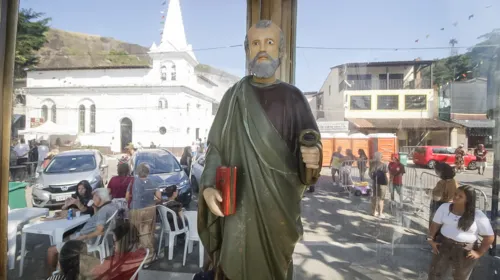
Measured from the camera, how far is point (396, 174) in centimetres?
285

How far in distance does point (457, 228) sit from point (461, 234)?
1.9 inches

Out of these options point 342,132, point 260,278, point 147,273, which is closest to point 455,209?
point 342,132

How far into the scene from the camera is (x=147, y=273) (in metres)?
2.52

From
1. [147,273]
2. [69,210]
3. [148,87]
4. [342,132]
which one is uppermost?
[148,87]

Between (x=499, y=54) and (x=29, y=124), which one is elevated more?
(x=499, y=54)

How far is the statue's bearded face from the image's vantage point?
1212 mm

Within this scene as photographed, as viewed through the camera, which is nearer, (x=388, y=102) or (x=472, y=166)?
(x=472, y=166)

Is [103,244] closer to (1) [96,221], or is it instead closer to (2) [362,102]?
(1) [96,221]

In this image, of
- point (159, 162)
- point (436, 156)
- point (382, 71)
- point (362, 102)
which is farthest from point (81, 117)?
point (436, 156)

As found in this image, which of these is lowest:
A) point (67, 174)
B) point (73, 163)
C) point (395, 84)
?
point (67, 174)

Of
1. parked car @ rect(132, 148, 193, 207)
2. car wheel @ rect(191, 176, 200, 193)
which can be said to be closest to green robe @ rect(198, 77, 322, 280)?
car wheel @ rect(191, 176, 200, 193)

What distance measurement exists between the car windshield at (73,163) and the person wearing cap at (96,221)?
24 centimetres

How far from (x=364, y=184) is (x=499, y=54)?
1635 millimetres

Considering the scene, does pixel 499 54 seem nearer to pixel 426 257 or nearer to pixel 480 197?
pixel 480 197
